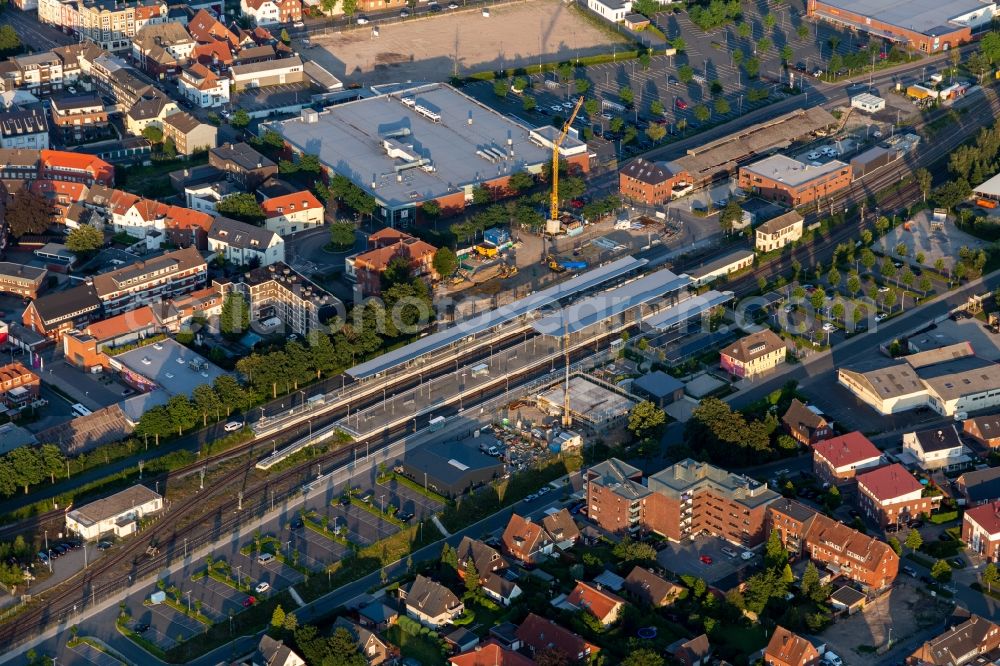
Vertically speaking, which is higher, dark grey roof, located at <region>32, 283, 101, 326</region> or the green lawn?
dark grey roof, located at <region>32, 283, 101, 326</region>

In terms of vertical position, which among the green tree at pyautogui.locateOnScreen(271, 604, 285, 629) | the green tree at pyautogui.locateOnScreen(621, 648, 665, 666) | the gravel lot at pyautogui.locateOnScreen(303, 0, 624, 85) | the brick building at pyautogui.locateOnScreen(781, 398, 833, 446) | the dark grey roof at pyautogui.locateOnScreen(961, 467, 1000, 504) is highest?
the green tree at pyautogui.locateOnScreen(621, 648, 665, 666)

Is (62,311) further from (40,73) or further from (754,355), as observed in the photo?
(40,73)

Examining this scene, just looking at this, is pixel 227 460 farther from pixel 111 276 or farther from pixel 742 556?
pixel 742 556

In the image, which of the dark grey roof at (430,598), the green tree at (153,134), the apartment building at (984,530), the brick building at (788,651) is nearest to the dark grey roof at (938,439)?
the apartment building at (984,530)

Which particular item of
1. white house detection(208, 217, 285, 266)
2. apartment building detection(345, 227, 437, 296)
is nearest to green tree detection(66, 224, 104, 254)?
white house detection(208, 217, 285, 266)

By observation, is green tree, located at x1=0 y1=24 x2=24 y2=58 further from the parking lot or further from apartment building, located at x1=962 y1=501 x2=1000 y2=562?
apartment building, located at x1=962 y1=501 x2=1000 y2=562

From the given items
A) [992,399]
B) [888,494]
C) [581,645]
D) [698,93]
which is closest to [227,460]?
[581,645]

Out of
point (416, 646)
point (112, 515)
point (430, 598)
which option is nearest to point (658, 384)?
point (430, 598)
